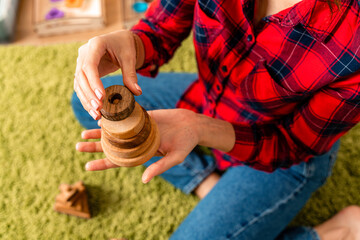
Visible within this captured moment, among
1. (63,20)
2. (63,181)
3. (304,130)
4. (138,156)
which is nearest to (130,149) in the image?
(138,156)

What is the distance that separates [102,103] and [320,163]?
704 millimetres

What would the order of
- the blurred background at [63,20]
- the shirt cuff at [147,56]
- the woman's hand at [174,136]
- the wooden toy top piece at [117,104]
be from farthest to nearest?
the blurred background at [63,20] → the shirt cuff at [147,56] → the woman's hand at [174,136] → the wooden toy top piece at [117,104]

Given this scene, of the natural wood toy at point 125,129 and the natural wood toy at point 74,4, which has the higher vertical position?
the natural wood toy at point 125,129

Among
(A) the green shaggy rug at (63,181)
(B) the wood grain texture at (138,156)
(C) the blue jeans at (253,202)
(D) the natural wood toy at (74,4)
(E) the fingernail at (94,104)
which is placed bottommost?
(A) the green shaggy rug at (63,181)

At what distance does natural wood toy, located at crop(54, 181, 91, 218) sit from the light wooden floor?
0.85m

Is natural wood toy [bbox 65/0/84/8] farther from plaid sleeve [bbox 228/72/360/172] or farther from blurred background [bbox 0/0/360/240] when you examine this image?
plaid sleeve [bbox 228/72/360/172]

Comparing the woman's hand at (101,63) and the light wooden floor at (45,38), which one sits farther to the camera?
the light wooden floor at (45,38)

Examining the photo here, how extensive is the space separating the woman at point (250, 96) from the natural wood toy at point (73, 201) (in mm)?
300

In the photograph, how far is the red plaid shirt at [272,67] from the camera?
24.2 inches

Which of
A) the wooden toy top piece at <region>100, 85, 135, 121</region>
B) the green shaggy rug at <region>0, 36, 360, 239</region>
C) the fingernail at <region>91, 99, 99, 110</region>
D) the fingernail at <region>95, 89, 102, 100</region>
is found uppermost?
the wooden toy top piece at <region>100, 85, 135, 121</region>

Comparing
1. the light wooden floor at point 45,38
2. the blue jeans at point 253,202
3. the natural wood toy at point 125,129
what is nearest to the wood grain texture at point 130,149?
the natural wood toy at point 125,129

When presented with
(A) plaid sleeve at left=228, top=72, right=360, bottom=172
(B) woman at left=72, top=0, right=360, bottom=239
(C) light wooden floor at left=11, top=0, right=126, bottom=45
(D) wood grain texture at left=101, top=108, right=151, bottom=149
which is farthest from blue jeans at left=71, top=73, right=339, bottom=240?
(C) light wooden floor at left=11, top=0, right=126, bottom=45

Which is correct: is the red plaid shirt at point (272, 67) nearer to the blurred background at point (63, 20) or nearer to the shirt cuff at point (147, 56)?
the shirt cuff at point (147, 56)

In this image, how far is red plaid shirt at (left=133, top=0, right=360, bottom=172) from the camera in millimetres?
615
